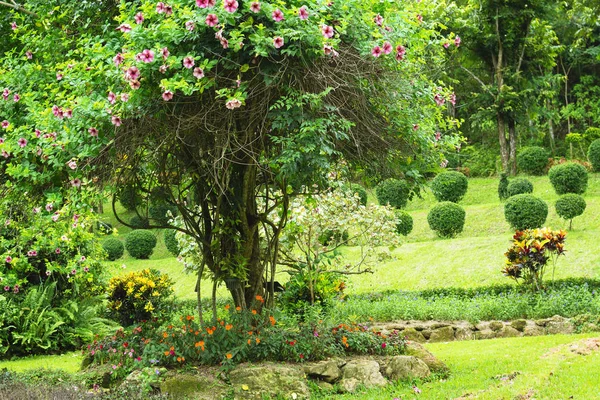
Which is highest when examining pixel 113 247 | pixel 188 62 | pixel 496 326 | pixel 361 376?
pixel 188 62

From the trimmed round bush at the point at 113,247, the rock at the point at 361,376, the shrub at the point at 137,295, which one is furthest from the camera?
the trimmed round bush at the point at 113,247

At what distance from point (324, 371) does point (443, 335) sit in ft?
13.1

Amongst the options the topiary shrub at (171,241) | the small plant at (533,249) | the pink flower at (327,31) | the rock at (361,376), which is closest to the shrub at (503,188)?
the topiary shrub at (171,241)

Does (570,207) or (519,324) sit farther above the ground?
(570,207)

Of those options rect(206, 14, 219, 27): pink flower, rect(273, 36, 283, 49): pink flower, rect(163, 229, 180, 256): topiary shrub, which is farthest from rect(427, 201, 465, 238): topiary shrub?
rect(206, 14, 219, 27): pink flower

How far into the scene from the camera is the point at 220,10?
15.4 feet

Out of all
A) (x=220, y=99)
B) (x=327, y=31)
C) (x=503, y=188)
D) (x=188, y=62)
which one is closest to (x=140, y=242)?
(x=503, y=188)

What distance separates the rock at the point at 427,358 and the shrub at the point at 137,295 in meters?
5.86

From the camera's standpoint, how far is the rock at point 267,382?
5895mm

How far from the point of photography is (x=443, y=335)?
9828mm

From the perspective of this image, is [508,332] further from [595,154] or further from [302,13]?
[595,154]

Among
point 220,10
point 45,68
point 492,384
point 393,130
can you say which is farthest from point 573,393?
point 45,68

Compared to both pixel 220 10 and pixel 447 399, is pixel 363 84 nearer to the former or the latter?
Answer: pixel 220 10

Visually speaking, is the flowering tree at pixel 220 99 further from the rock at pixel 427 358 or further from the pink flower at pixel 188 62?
the rock at pixel 427 358
